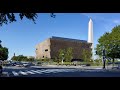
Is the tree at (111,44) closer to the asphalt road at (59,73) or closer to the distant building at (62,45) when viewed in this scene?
the asphalt road at (59,73)

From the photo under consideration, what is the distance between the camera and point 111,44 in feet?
202

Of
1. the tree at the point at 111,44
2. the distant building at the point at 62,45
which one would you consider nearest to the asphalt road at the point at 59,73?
the tree at the point at 111,44

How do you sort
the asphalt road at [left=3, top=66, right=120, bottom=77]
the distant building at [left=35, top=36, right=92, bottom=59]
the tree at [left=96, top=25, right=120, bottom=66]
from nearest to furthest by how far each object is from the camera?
the asphalt road at [left=3, top=66, right=120, bottom=77] < the tree at [left=96, top=25, right=120, bottom=66] < the distant building at [left=35, top=36, right=92, bottom=59]

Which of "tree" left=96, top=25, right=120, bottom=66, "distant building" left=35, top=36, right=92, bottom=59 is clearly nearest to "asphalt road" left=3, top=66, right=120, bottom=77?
"tree" left=96, top=25, right=120, bottom=66

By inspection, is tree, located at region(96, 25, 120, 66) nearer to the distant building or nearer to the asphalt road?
the asphalt road

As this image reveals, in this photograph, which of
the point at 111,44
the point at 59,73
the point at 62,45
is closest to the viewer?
the point at 59,73

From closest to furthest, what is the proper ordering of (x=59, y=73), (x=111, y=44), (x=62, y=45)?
(x=59, y=73), (x=111, y=44), (x=62, y=45)

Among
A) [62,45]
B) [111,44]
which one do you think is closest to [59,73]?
[111,44]

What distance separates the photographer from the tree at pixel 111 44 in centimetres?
6040

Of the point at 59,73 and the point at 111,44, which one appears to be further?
the point at 111,44

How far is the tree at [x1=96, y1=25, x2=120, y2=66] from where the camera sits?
198 feet

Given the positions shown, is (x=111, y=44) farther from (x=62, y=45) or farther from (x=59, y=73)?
(x=62, y=45)
